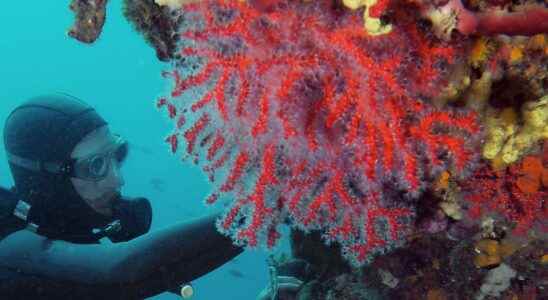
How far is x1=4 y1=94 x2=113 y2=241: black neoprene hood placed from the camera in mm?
5086

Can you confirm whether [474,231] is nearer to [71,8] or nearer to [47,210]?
[71,8]

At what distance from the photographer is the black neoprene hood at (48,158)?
16.7ft

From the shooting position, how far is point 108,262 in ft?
14.7

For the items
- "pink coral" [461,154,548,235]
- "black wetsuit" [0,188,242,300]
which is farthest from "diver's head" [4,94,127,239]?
"pink coral" [461,154,548,235]

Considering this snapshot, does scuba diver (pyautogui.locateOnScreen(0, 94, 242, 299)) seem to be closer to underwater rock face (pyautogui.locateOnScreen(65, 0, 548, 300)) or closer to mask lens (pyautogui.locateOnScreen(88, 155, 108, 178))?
mask lens (pyautogui.locateOnScreen(88, 155, 108, 178))

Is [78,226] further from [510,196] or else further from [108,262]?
[510,196]

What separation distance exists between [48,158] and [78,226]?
2.69ft

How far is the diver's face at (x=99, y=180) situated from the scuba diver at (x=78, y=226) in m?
0.01

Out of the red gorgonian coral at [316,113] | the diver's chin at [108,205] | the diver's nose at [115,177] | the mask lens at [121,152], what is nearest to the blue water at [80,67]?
the mask lens at [121,152]

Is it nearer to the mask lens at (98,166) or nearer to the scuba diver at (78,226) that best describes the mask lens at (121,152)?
the scuba diver at (78,226)

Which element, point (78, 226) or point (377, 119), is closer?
point (377, 119)

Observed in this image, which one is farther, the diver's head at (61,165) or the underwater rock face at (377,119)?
the diver's head at (61,165)

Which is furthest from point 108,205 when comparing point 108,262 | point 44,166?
point 108,262

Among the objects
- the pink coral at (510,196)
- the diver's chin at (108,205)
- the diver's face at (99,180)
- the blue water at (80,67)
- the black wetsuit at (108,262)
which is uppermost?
the blue water at (80,67)
